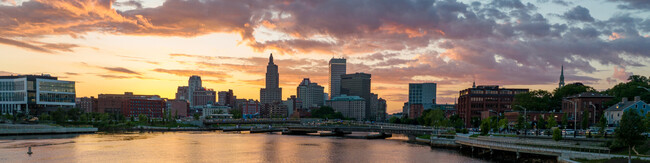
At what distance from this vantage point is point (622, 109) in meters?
109

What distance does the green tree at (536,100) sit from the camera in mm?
161062

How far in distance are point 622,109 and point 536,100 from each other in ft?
181

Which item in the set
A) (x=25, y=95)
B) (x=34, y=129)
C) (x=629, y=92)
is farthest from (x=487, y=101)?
(x=25, y=95)

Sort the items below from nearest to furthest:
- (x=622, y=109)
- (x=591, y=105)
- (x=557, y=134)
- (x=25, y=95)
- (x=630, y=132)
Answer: (x=630, y=132) → (x=557, y=134) → (x=622, y=109) → (x=591, y=105) → (x=25, y=95)

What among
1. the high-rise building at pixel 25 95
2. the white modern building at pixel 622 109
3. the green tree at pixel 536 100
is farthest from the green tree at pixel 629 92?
the high-rise building at pixel 25 95

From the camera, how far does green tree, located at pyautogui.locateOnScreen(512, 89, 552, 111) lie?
161 meters

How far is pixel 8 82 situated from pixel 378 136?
15243cm

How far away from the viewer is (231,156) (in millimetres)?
89625

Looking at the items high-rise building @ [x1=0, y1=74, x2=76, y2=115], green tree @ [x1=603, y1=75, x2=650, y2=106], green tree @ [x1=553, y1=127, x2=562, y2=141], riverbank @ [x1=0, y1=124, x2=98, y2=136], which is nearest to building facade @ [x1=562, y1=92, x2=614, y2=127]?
green tree @ [x1=603, y1=75, x2=650, y2=106]

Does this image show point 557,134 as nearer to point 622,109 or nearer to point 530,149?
point 530,149

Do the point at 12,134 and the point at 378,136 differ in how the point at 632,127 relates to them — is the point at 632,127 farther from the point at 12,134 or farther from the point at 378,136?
the point at 12,134

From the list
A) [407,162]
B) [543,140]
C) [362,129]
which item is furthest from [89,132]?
[543,140]

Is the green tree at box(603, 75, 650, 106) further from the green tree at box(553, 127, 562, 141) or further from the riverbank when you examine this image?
the riverbank

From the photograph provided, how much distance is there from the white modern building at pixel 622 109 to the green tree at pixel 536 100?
42.8m
